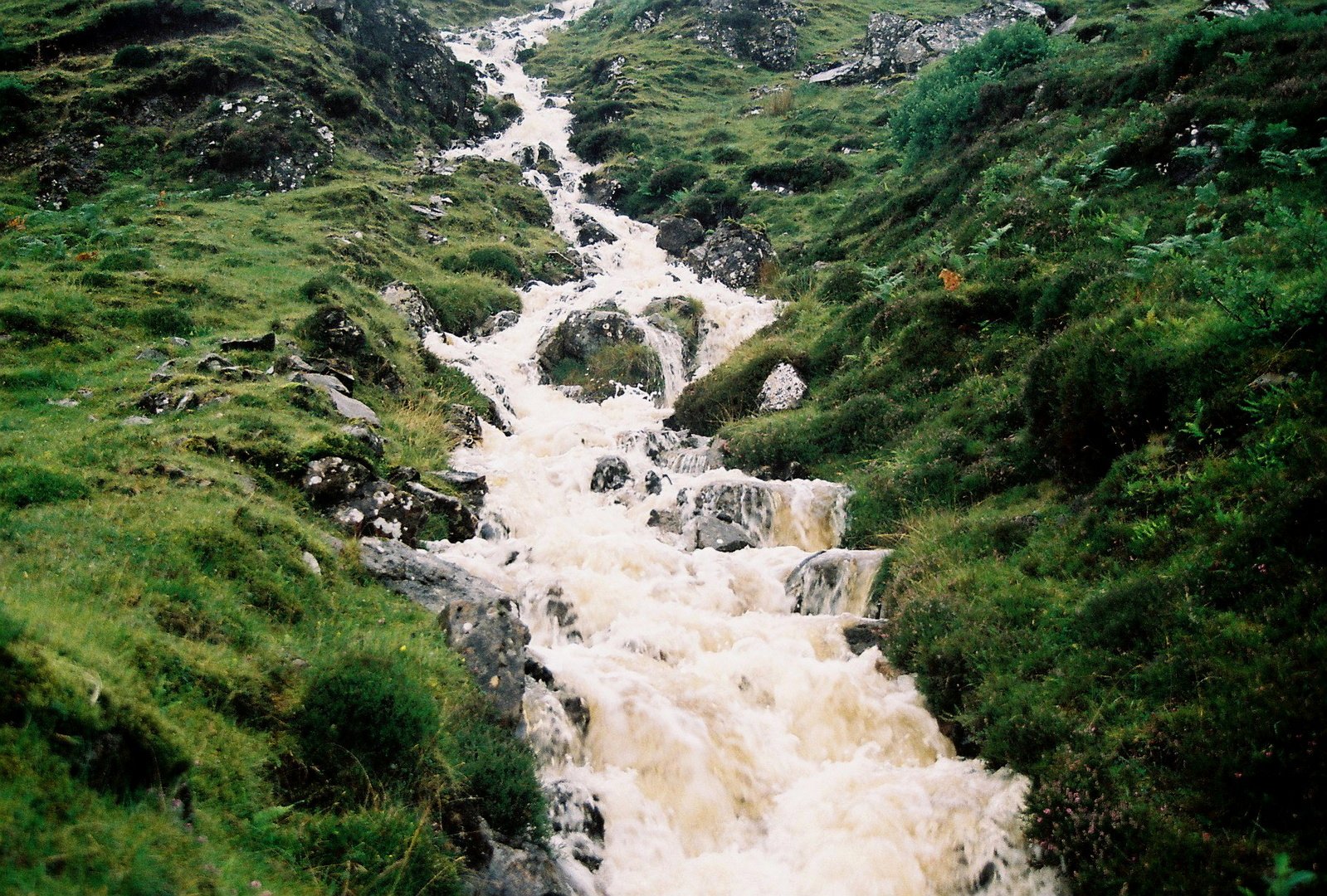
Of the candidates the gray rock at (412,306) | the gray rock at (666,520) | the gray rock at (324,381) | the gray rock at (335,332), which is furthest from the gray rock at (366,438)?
the gray rock at (412,306)

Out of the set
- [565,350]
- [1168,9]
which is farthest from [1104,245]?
[1168,9]

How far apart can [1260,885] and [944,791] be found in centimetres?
283

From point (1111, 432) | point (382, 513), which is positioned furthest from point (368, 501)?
point (1111, 432)

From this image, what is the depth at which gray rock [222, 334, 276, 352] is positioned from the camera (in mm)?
16312

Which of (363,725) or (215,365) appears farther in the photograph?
(215,365)

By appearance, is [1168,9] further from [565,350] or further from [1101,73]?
[565,350]

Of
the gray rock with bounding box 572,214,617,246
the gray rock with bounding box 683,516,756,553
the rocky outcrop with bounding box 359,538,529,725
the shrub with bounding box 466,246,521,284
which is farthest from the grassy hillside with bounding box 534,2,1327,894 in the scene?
the gray rock with bounding box 572,214,617,246

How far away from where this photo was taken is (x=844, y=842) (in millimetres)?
7223

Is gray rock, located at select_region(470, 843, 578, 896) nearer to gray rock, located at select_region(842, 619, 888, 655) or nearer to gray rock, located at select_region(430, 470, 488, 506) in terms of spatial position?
gray rock, located at select_region(842, 619, 888, 655)

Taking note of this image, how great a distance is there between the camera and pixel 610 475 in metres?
17.7

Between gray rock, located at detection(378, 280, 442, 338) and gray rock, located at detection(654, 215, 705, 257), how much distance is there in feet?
49.6

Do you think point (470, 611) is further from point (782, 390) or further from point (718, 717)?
point (782, 390)

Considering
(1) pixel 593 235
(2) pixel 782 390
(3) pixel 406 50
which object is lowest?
(1) pixel 593 235

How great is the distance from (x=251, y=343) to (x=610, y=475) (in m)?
9.02
